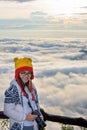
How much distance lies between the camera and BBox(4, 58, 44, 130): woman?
16.8 feet

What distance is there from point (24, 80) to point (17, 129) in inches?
23.4

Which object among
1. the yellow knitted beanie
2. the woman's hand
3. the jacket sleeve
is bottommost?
the woman's hand

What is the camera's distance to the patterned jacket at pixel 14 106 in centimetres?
510

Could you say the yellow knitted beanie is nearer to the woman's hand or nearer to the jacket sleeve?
the jacket sleeve

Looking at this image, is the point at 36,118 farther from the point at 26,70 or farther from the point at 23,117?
the point at 26,70

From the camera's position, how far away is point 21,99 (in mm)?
5180

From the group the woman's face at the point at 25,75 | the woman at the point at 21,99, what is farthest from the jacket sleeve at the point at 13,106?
the woman's face at the point at 25,75

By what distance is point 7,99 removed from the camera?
5.13 meters

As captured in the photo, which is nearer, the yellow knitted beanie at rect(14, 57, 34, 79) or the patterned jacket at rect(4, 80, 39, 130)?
the patterned jacket at rect(4, 80, 39, 130)

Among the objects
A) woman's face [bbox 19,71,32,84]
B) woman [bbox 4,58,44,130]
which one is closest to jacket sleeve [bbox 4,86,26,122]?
woman [bbox 4,58,44,130]

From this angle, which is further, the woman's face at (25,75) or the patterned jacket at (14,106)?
the woman's face at (25,75)

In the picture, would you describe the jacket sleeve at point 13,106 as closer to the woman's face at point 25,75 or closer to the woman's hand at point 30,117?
the woman's hand at point 30,117

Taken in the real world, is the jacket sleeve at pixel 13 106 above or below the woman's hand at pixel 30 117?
above

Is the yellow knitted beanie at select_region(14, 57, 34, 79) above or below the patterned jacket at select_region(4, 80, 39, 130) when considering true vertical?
above
